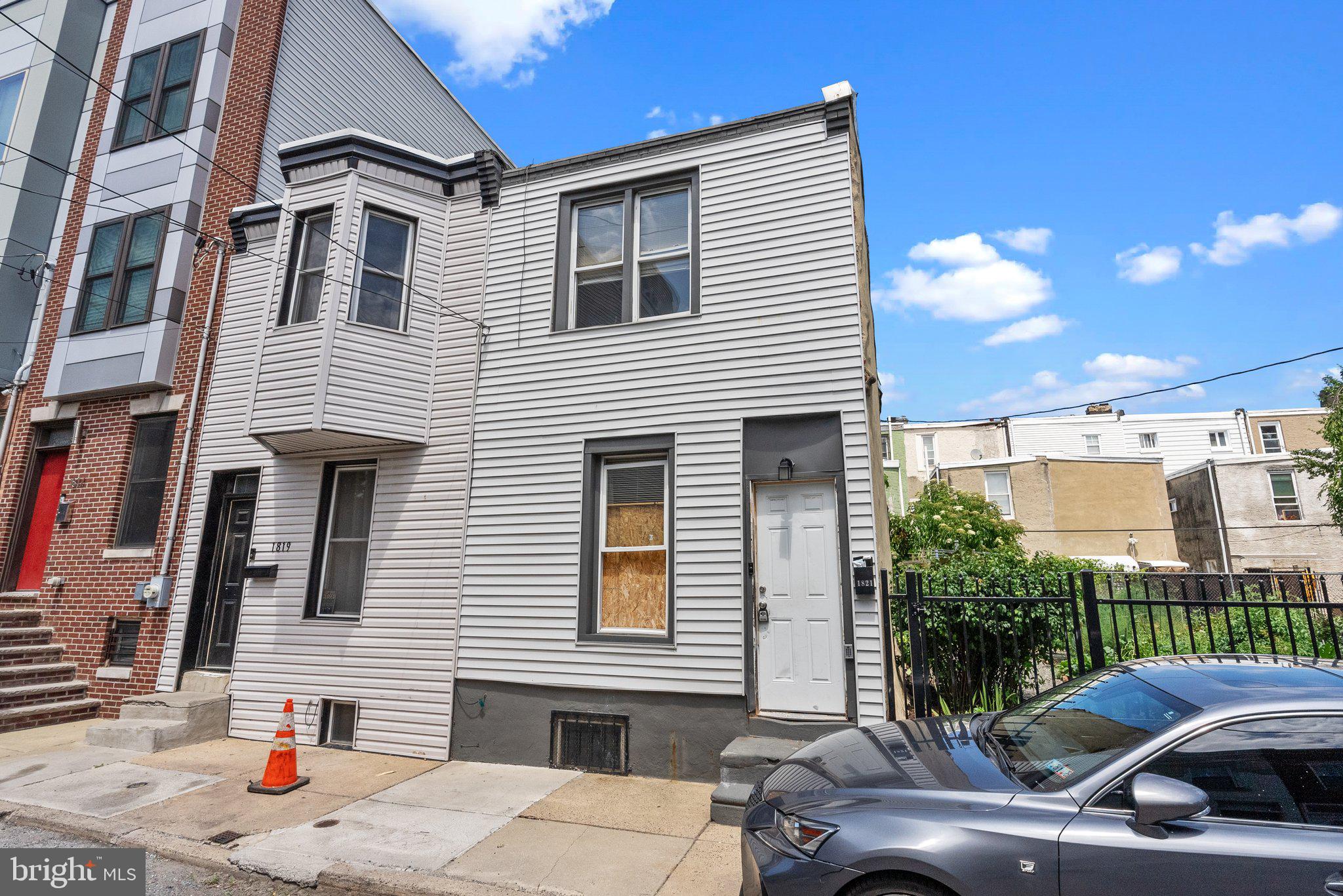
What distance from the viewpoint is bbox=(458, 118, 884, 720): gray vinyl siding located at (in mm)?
6578

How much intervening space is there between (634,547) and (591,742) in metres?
2.04

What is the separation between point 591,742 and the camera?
6.73 m

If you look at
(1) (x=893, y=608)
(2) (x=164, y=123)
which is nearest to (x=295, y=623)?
(1) (x=893, y=608)

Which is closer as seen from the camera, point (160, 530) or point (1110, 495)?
point (160, 530)

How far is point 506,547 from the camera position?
750cm

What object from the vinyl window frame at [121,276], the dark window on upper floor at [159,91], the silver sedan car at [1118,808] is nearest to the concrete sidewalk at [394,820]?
the silver sedan car at [1118,808]

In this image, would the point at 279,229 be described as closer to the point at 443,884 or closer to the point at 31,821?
the point at 31,821

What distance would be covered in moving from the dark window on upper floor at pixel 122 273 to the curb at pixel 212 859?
7436 mm

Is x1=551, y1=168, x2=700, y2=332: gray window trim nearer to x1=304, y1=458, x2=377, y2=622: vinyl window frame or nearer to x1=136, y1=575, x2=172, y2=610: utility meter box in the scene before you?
x1=304, y1=458, x2=377, y2=622: vinyl window frame

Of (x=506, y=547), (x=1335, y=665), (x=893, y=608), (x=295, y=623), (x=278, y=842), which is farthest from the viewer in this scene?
(x=295, y=623)

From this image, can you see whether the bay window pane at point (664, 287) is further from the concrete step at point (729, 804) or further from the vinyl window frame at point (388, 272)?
the concrete step at point (729, 804)

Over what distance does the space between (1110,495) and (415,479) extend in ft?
91.7

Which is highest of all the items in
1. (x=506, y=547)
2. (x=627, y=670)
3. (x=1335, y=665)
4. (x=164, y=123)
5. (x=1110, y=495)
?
(x=164, y=123)

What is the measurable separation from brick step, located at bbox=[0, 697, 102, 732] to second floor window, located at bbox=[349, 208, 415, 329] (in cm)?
658
